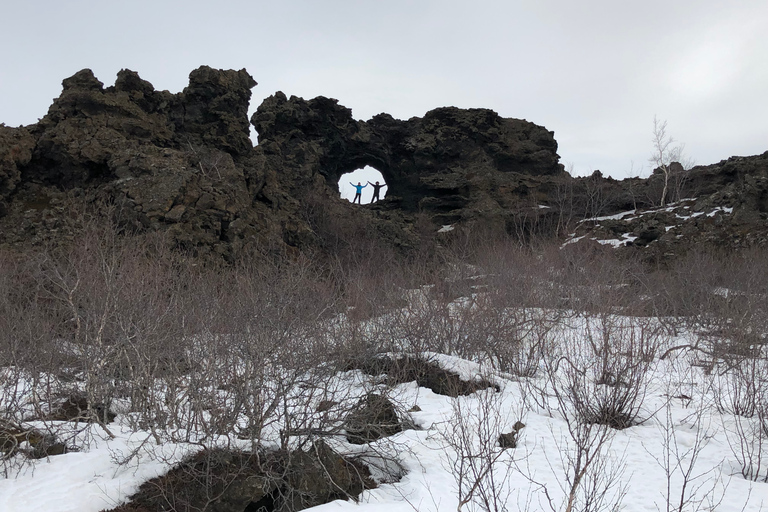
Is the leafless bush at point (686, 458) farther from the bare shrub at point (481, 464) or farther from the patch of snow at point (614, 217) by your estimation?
the patch of snow at point (614, 217)

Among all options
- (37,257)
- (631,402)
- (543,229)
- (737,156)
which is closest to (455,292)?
(631,402)

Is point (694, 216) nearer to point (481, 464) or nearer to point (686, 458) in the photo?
point (686, 458)

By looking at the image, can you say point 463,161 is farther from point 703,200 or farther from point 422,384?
point 422,384

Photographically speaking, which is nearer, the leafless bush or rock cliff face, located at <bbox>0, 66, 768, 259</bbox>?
the leafless bush

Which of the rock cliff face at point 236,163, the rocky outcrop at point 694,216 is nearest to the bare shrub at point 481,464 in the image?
the rock cliff face at point 236,163

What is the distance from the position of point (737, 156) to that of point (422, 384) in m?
28.0

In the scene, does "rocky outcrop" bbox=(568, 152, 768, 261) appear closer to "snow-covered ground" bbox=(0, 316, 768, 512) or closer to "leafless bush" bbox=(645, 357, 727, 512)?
"leafless bush" bbox=(645, 357, 727, 512)

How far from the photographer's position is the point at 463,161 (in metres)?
32.1

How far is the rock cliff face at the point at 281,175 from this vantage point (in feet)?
52.1

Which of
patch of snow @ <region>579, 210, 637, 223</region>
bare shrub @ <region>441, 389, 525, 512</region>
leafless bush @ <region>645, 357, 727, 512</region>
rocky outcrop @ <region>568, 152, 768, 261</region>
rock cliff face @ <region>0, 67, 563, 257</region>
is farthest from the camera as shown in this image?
patch of snow @ <region>579, 210, 637, 223</region>

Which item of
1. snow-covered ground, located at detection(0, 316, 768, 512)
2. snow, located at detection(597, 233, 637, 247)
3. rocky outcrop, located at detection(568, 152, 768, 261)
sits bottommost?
snow-covered ground, located at detection(0, 316, 768, 512)

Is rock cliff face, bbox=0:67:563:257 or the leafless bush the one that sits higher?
rock cliff face, bbox=0:67:563:257

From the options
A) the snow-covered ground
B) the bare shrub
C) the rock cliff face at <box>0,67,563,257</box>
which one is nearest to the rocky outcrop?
the rock cliff face at <box>0,67,563,257</box>

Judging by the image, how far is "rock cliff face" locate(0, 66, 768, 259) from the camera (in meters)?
15.9
